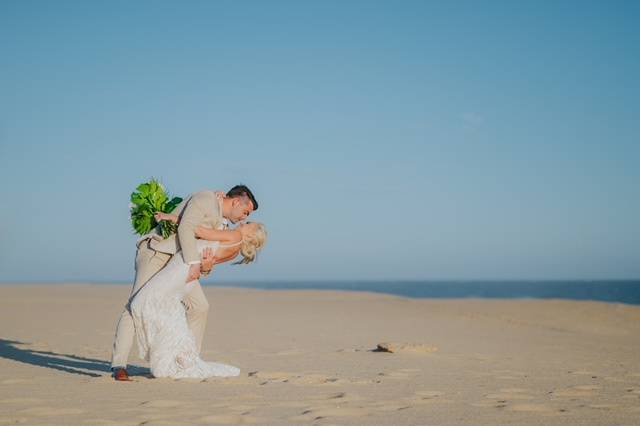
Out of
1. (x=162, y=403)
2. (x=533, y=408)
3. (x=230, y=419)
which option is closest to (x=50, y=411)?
(x=162, y=403)

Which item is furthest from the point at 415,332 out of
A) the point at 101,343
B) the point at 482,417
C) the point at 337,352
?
the point at 482,417

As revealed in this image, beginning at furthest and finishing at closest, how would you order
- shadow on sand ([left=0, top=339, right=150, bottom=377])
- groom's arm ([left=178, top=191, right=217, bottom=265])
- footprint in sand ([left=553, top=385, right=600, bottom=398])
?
shadow on sand ([left=0, top=339, right=150, bottom=377]), groom's arm ([left=178, top=191, right=217, bottom=265]), footprint in sand ([left=553, top=385, right=600, bottom=398])

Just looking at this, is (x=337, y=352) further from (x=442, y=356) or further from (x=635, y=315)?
(x=635, y=315)

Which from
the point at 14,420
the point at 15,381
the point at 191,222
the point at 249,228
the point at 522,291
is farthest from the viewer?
the point at 522,291

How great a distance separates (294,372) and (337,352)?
2424 millimetres

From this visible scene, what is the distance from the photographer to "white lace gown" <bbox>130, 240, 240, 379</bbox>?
6.09 meters

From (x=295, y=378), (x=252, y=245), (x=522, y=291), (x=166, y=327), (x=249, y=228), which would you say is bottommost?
(x=522, y=291)

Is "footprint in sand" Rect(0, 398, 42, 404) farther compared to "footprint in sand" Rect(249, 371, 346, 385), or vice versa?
"footprint in sand" Rect(249, 371, 346, 385)

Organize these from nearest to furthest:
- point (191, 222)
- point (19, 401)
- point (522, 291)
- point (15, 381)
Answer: point (19, 401) < point (15, 381) < point (191, 222) < point (522, 291)

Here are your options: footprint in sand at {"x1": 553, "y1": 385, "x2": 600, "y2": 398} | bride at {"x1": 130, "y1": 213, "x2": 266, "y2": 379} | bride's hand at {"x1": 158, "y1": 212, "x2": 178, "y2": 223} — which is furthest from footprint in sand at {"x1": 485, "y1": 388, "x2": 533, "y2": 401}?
bride's hand at {"x1": 158, "y1": 212, "x2": 178, "y2": 223}

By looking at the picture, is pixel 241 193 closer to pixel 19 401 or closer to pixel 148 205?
pixel 148 205

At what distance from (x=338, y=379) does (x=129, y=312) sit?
1904 millimetres

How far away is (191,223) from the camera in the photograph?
19.8 feet

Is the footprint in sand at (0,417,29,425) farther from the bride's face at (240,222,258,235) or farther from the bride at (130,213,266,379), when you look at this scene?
the bride's face at (240,222,258,235)
